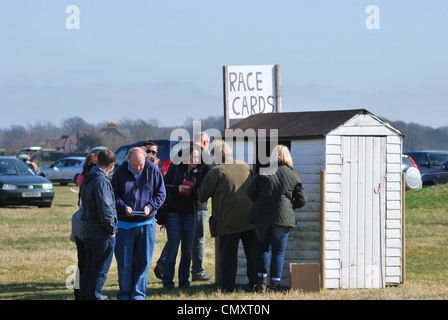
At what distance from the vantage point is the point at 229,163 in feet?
28.7

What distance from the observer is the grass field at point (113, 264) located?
8617mm

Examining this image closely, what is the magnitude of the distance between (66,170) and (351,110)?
31.6 meters

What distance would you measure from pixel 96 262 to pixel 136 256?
0.69 meters

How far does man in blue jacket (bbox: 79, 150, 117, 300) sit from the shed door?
316 cm

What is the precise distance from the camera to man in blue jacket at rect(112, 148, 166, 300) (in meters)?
7.97

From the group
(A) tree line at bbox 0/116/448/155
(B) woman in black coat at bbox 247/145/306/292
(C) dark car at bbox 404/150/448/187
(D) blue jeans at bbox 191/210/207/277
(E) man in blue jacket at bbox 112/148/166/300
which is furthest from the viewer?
(A) tree line at bbox 0/116/448/155

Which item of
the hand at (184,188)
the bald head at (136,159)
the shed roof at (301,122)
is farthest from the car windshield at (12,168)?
the bald head at (136,159)

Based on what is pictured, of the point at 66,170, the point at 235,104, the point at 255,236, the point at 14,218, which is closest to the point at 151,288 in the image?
the point at 255,236

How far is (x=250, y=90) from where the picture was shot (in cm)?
1064

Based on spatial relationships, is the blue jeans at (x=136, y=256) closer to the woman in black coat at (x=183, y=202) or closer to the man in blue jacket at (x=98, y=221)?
the man in blue jacket at (x=98, y=221)

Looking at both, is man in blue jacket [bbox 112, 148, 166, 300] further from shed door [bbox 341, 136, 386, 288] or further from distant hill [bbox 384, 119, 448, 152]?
distant hill [bbox 384, 119, 448, 152]

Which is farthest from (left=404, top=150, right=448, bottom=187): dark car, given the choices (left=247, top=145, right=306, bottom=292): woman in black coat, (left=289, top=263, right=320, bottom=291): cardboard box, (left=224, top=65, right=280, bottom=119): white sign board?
(left=247, top=145, right=306, bottom=292): woman in black coat

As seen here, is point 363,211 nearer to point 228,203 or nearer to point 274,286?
point 274,286

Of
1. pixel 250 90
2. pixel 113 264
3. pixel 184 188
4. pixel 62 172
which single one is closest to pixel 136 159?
pixel 184 188
